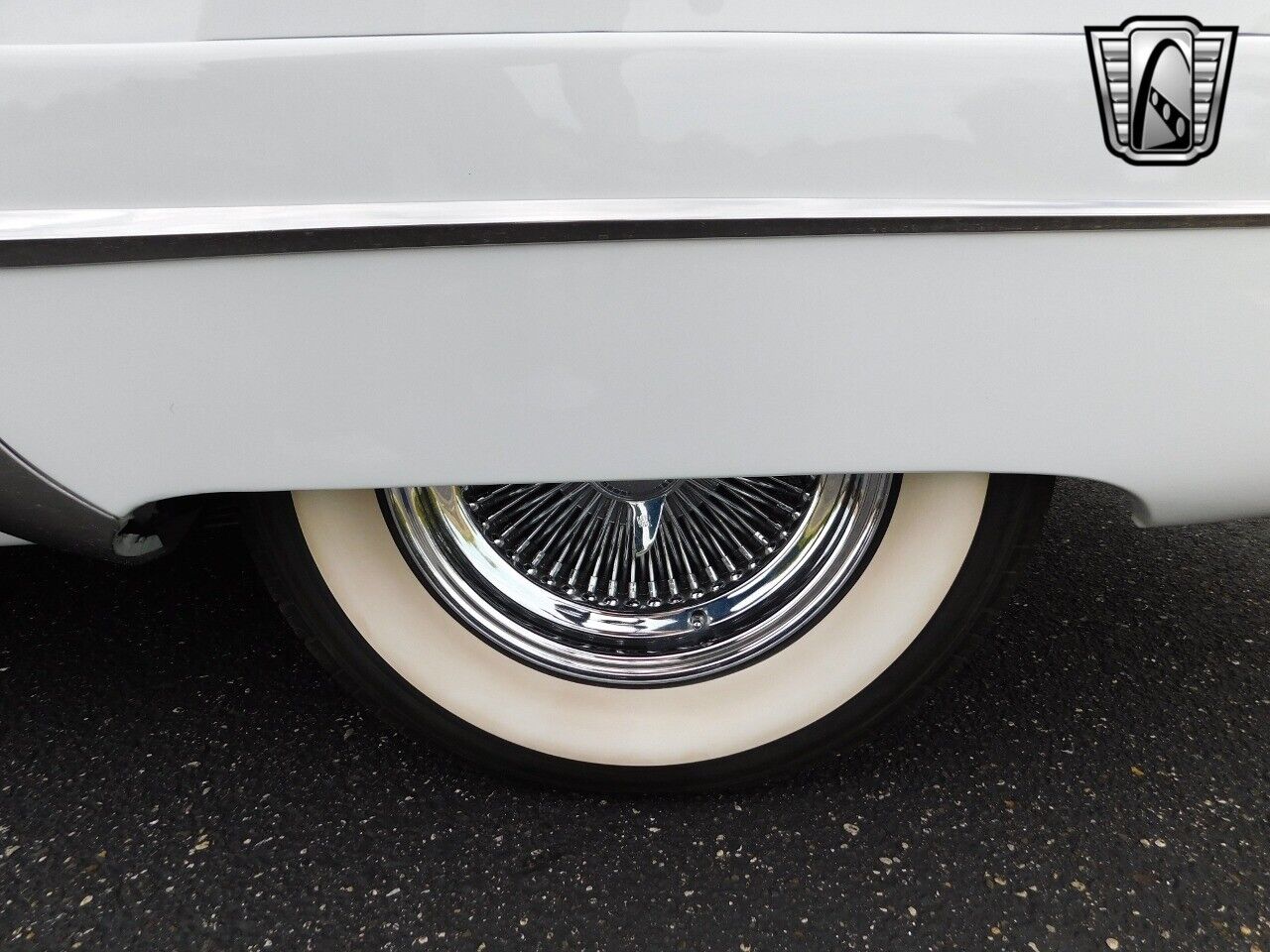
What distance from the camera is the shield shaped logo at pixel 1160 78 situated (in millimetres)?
820

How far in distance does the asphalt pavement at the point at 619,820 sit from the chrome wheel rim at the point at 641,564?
21 cm

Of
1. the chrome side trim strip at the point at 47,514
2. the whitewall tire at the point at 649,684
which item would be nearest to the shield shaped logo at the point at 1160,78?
the whitewall tire at the point at 649,684

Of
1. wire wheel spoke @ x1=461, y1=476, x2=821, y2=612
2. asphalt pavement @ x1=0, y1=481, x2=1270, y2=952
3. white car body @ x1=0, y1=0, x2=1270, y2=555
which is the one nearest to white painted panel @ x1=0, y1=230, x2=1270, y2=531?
white car body @ x1=0, y1=0, x2=1270, y2=555

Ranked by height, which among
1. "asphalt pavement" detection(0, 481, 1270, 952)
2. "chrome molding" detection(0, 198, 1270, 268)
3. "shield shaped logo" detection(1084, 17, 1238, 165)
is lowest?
"asphalt pavement" detection(0, 481, 1270, 952)

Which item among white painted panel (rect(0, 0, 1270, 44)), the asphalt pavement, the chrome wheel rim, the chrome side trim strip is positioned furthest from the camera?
the chrome wheel rim

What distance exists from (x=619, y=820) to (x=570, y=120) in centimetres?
91

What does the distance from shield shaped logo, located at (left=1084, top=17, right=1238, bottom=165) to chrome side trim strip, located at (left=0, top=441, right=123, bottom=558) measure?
1105 mm

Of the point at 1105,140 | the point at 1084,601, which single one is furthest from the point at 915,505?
the point at 1084,601

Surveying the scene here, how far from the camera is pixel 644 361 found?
91cm

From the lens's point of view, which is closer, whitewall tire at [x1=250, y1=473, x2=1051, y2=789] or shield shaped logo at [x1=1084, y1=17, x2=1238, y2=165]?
shield shaped logo at [x1=1084, y1=17, x2=1238, y2=165]

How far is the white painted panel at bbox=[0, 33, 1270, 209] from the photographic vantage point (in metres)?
0.81

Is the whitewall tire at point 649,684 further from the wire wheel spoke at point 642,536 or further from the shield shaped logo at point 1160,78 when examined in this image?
the shield shaped logo at point 1160,78

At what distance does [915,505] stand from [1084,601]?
81cm

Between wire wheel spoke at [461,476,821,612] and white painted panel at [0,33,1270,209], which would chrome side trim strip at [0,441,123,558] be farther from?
wire wheel spoke at [461,476,821,612]
